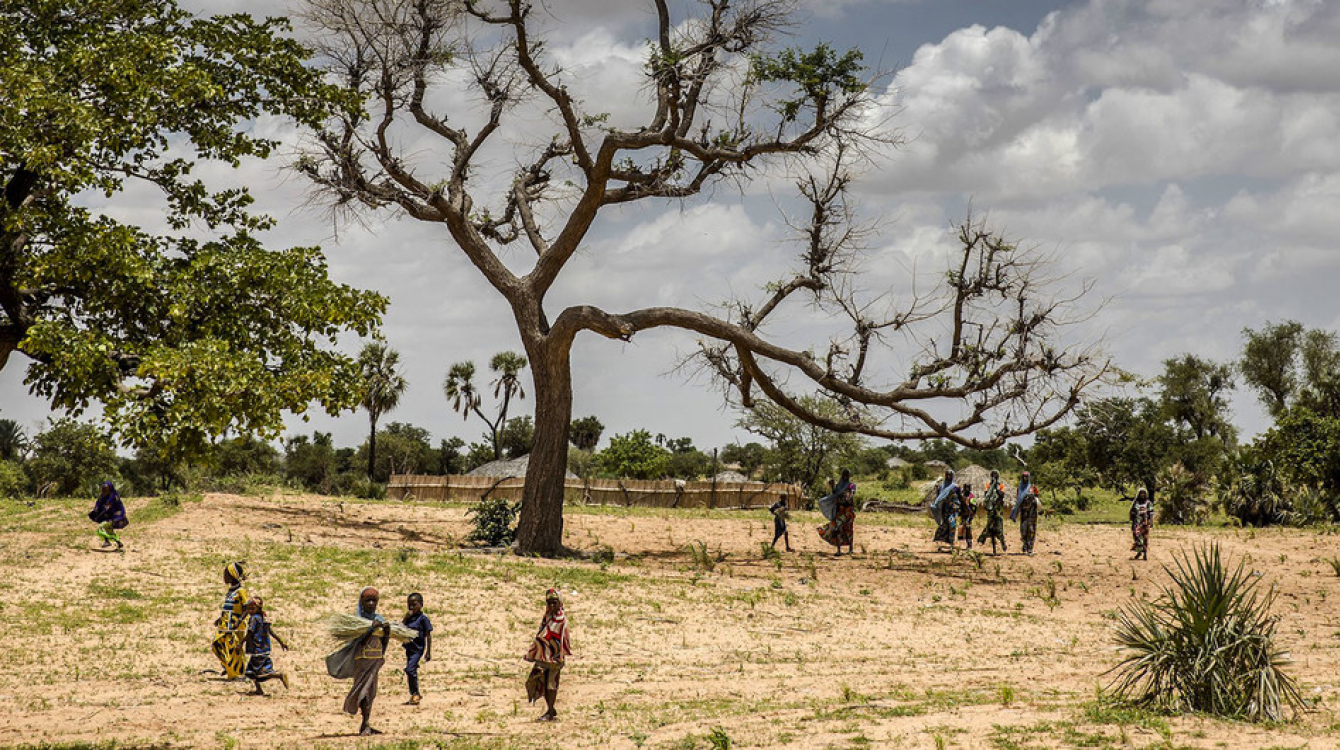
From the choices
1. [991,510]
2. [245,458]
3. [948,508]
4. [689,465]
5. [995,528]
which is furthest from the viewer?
[689,465]

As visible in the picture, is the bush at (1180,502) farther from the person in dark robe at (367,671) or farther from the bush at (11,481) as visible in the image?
the bush at (11,481)

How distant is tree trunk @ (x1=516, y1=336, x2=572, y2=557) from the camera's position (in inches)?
993

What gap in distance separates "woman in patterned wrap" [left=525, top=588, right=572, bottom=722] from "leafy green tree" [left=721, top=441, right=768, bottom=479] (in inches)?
2841

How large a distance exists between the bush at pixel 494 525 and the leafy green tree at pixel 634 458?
32530 mm

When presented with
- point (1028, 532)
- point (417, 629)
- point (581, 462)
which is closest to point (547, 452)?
point (1028, 532)

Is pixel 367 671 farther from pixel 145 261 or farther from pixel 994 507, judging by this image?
pixel 994 507

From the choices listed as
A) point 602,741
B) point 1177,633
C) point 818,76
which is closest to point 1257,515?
point 818,76

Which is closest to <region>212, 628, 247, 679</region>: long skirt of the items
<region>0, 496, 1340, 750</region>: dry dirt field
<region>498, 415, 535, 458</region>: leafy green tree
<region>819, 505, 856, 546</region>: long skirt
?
<region>0, 496, 1340, 750</region>: dry dirt field

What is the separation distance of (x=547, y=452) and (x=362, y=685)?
1401 cm

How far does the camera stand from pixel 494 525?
26.3 meters

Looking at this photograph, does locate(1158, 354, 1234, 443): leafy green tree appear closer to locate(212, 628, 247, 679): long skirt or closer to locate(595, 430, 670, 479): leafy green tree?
locate(595, 430, 670, 479): leafy green tree

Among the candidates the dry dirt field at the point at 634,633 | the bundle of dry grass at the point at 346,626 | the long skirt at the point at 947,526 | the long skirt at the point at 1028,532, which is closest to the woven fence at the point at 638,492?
the dry dirt field at the point at 634,633

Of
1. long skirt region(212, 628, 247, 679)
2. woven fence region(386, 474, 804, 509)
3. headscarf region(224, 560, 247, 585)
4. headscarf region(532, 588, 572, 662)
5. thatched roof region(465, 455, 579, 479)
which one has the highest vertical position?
thatched roof region(465, 455, 579, 479)

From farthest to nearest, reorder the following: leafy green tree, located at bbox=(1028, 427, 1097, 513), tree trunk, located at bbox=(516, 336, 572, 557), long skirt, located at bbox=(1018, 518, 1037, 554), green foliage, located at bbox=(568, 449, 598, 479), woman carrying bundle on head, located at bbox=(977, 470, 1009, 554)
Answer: green foliage, located at bbox=(568, 449, 598, 479)
leafy green tree, located at bbox=(1028, 427, 1097, 513)
long skirt, located at bbox=(1018, 518, 1037, 554)
woman carrying bundle on head, located at bbox=(977, 470, 1009, 554)
tree trunk, located at bbox=(516, 336, 572, 557)
